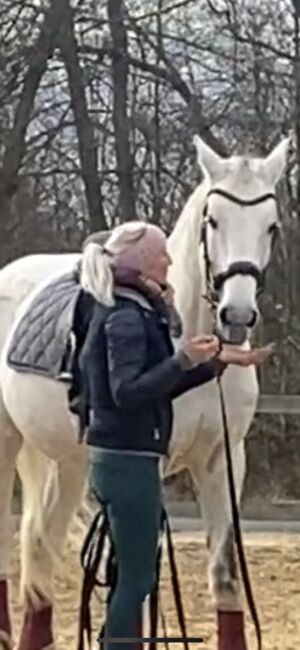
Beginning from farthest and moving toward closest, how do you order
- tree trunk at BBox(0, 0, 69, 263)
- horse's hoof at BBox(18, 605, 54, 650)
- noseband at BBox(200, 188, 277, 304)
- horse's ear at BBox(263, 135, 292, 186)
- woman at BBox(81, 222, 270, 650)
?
tree trunk at BBox(0, 0, 69, 263) < horse's hoof at BBox(18, 605, 54, 650) < horse's ear at BBox(263, 135, 292, 186) < noseband at BBox(200, 188, 277, 304) < woman at BBox(81, 222, 270, 650)

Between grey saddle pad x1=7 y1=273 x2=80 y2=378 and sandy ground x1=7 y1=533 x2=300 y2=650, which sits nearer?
grey saddle pad x1=7 y1=273 x2=80 y2=378

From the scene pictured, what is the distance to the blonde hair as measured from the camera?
405cm

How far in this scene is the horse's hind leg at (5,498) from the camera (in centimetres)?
574

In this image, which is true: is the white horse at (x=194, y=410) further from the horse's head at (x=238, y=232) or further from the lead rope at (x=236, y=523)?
the lead rope at (x=236, y=523)

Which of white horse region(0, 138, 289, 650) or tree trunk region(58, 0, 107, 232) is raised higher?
tree trunk region(58, 0, 107, 232)

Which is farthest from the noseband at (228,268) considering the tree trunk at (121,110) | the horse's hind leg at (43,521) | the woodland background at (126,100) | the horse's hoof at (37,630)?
the tree trunk at (121,110)

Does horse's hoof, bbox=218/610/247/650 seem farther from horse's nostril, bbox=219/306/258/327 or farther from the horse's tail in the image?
horse's nostril, bbox=219/306/258/327

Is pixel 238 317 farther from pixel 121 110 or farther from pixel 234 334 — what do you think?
pixel 121 110

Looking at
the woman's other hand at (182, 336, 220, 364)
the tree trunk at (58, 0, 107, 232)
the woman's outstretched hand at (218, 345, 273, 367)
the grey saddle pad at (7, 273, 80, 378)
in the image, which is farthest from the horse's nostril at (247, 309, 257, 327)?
the tree trunk at (58, 0, 107, 232)

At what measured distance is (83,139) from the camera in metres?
16.2

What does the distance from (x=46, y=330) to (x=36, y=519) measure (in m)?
0.89

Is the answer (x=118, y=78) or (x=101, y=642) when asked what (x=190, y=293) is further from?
(x=118, y=78)

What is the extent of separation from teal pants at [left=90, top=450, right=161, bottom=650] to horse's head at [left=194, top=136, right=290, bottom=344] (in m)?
0.74

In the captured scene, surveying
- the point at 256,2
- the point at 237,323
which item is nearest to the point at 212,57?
the point at 256,2
